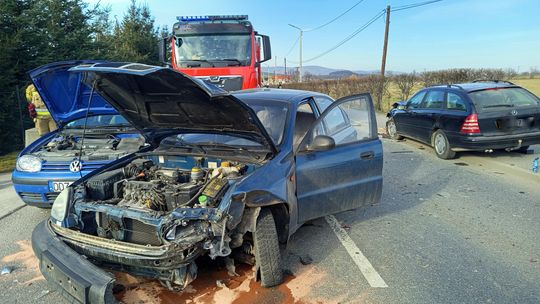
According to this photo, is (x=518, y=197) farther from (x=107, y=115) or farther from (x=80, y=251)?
(x=107, y=115)

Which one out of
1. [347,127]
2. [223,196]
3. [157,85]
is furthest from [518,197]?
[157,85]

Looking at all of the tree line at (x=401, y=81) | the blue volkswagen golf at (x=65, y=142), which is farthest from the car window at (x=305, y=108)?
the tree line at (x=401, y=81)

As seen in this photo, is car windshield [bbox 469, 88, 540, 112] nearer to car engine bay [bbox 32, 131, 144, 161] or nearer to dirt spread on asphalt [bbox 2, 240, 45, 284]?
car engine bay [bbox 32, 131, 144, 161]

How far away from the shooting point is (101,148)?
5.64m

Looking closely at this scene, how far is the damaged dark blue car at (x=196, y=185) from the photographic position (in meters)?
2.87

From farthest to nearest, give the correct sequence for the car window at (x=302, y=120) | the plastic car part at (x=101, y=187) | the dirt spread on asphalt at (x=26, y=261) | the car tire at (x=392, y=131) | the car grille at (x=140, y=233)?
the car tire at (x=392, y=131)
the car window at (x=302, y=120)
the dirt spread on asphalt at (x=26, y=261)
the plastic car part at (x=101, y=187)
the car grille at (x=140, y=233)

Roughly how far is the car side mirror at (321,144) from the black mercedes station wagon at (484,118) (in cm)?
508

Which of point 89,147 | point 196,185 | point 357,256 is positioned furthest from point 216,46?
point 357,256

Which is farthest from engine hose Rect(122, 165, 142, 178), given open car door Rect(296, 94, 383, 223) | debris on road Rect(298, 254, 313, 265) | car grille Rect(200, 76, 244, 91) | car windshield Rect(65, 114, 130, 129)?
car grille Rect(200, 76, 244, 91)

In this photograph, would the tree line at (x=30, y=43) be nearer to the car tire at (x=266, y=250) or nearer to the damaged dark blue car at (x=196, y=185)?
the damaged dark blue car at (x=196, y=185)

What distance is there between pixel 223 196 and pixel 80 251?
1218 millimetres

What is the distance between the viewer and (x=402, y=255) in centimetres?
400

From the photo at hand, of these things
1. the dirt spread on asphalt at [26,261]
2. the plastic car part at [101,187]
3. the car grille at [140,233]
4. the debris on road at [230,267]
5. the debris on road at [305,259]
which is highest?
the plastic car part at [101,187]

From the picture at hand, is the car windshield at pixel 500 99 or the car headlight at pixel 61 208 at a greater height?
the car windshield at pixel 500 99
